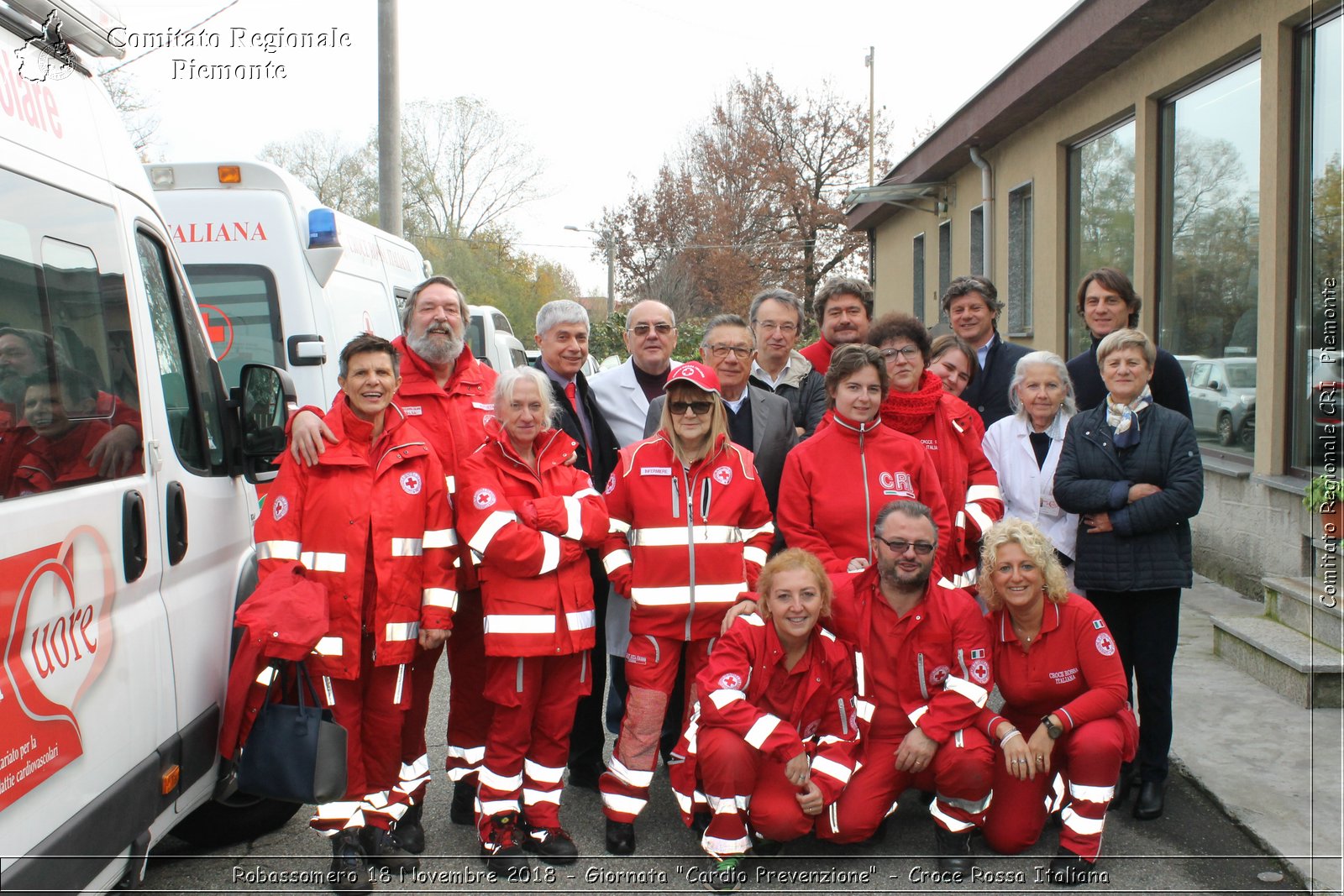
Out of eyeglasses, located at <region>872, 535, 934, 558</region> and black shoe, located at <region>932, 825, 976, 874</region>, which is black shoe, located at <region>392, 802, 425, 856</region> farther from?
eyeglasses, located at <region>872, 535, 934, 558</region>

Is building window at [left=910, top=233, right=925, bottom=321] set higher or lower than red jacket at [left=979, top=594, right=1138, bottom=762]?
higher

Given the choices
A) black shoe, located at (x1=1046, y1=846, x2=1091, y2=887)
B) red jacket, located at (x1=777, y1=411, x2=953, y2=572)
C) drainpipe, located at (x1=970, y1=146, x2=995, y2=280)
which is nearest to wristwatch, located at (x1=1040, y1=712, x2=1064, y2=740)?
black shoe, located at (x1=1046, y1=846, x2=1091, y2=887)

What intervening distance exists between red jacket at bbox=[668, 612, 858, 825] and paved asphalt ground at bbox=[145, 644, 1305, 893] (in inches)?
10.4

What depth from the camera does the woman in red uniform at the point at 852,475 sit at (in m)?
4.29

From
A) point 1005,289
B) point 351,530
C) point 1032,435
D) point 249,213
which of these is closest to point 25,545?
point 351,530

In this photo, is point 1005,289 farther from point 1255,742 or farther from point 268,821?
point 268,821

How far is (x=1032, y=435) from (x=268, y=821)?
11.4ft

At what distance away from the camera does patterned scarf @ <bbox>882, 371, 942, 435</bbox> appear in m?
4.57

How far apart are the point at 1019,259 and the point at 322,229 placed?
9.18 meters

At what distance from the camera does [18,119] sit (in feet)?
8.51

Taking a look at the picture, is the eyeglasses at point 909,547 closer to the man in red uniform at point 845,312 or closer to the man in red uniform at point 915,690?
the man in red uniform at point 915,690

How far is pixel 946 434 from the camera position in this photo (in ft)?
15.2

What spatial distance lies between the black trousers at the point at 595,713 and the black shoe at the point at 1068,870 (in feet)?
6.15

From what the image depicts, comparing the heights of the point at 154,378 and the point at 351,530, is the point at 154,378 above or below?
above
